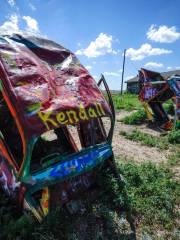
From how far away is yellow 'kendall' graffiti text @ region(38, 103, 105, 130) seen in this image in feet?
9.92

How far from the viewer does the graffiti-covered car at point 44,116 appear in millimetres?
3031

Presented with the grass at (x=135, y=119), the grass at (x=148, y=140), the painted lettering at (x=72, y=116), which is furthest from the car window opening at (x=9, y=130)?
the grass at (x=135, y=119)

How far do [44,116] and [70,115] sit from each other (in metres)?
0.37

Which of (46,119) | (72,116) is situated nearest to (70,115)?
(72,116)

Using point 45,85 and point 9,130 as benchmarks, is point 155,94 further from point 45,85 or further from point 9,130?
point 45,85

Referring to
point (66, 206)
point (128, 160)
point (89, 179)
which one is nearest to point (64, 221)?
point (66, 206)

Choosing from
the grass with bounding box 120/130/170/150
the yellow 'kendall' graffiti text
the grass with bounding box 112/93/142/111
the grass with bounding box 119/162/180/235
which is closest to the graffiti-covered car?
the yellow 'kendall' graffiti text

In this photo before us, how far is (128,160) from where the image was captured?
6.45 meters

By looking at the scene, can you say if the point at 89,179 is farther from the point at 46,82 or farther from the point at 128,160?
the point at 128,160

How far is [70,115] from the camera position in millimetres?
3240

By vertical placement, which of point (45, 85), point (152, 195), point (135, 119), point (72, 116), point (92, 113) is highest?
point (45, 85)

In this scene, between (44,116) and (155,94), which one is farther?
(155,94)

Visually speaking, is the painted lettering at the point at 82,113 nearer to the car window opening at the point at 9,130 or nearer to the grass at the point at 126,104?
the car window opening at the point at 9,130

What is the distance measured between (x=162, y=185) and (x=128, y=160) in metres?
1.65
